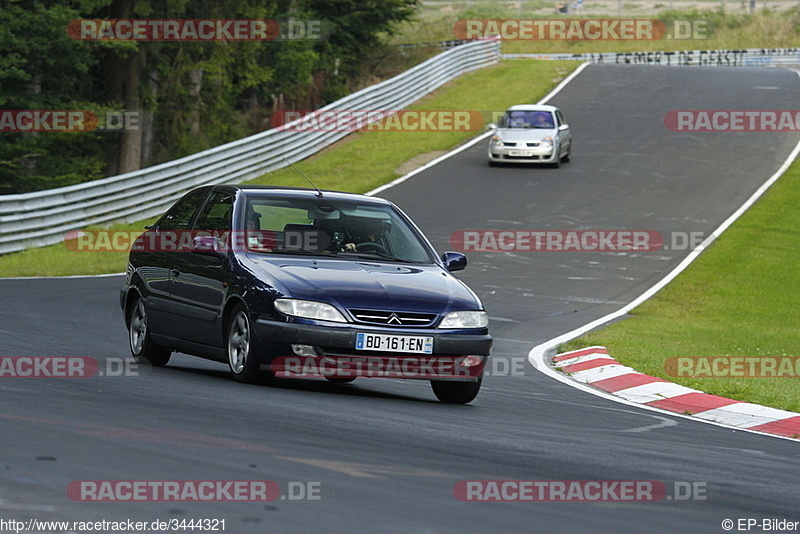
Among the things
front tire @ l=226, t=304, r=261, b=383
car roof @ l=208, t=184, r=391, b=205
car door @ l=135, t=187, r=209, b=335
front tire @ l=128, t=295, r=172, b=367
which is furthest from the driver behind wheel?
front tire @ l=128, t=295, r=172, b=367

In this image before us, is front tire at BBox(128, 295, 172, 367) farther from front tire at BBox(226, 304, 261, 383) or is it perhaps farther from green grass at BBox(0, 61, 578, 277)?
green grass at BBox(0, 61, 578, 277)

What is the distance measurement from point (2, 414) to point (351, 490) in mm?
2524

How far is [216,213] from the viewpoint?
11250 millimetres

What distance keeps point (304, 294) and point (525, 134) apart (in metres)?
25.5

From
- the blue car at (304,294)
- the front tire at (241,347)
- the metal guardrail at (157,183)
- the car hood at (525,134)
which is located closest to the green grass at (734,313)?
the blue car at (304,294)

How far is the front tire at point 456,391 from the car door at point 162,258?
233 centimetres

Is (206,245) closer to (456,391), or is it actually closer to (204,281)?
(204,281)

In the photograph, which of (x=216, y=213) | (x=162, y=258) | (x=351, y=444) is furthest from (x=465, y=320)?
(x=162, y=258)

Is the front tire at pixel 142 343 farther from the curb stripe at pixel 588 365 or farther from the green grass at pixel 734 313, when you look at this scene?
the green grass at pixel 734 313

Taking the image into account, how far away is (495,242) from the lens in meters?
25.8

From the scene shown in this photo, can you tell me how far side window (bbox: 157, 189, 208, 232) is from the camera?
1165cm

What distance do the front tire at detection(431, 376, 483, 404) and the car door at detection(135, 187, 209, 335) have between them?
233cm

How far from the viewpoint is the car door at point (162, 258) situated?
11414 millimetres

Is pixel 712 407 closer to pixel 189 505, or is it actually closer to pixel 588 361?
pixel 588 361
